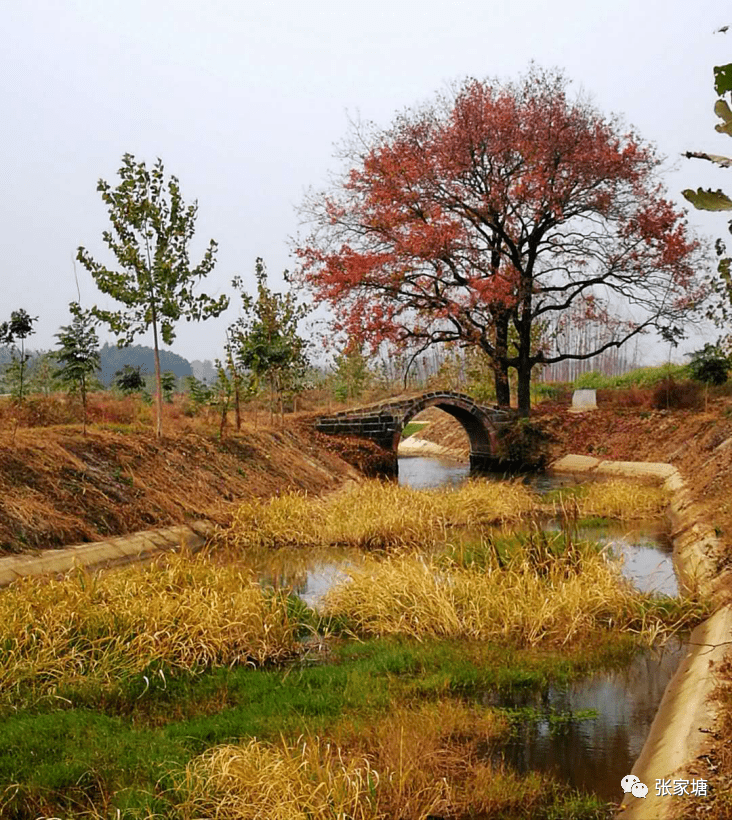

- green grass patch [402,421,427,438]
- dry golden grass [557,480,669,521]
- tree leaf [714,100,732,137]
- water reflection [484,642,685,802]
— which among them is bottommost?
water reflection [484,642,685,802]

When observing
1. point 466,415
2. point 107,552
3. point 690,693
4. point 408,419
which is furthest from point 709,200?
point 466,415

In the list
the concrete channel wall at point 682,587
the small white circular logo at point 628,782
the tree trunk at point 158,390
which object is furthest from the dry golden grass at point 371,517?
the small white circular logo at point 628,782

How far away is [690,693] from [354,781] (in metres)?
2.75

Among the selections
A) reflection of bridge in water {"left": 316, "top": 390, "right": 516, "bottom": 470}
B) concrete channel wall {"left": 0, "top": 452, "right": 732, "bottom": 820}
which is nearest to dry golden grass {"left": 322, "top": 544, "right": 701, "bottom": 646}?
concrete channel wall {"left": 0, "top": 452, "right": 732, "bottom": 820}

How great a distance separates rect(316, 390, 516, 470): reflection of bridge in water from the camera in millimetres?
25125

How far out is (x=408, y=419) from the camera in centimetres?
2612

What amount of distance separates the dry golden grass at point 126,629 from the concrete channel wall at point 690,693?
324 cm

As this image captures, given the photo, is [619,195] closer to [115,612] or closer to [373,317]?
[373,317]

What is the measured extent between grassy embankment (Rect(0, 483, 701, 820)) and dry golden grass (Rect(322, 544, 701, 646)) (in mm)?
21

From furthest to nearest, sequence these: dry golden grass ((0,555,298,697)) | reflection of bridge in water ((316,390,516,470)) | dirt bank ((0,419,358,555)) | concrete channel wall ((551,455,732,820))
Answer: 1. reflection of bridge in water ((316,390,516,470))
2. dirt bank ((0,419,358,555))
3. dry golden grass ((0,555,298,697))
4. concrete channel wall ((551,455,732,820))

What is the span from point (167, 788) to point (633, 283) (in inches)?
993

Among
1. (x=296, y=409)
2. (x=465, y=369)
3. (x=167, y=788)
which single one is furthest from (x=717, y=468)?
(x=465, y=369)

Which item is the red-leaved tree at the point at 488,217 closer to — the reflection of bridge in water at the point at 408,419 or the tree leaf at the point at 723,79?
the reflection of bridge in water at the point at 408,419

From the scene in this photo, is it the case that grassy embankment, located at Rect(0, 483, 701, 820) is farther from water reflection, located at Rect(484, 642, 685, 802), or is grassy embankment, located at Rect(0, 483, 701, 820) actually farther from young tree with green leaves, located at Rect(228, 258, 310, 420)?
young tree with green leaves, located at Rect(228, 258, 310, 420)
